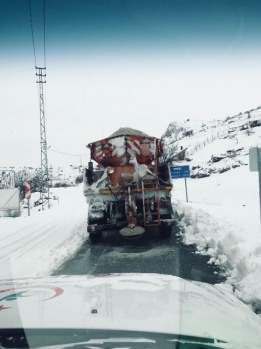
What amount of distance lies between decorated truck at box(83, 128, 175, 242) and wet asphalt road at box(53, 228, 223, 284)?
449 millimetres

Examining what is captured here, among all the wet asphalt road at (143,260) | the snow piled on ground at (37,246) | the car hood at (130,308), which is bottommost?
the wet asphalt road at (143,260)

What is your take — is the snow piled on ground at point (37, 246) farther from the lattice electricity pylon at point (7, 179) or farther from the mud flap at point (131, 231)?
the lattice electricity pylon at point (7, 179)

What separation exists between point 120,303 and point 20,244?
282 inches

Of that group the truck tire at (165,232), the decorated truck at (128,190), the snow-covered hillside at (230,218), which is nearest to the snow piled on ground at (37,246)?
the decorated truck at (128,190)

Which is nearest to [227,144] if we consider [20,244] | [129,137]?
[129,137]

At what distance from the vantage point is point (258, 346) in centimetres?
177

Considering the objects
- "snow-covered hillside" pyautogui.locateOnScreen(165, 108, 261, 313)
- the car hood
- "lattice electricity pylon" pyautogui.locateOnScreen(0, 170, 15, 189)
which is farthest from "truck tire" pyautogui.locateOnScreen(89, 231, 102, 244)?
"lattice electricity pylon" pyautogui.locateOnScreen(0, 170, 15, 189)

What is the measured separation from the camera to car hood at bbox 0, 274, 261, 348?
176 centimetres

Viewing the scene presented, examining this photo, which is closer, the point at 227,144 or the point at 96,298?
the point at 96,298

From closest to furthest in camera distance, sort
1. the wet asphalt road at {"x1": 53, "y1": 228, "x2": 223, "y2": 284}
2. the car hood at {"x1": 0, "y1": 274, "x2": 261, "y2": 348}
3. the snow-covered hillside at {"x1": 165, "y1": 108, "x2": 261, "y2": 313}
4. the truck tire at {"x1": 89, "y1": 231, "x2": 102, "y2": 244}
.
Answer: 1. the car hood at {"x1": 0, "y1": 274, "x2": 261, "y2": 348}
2. the snow-covered hillside at {"x1": 165, "y1": 108, "x2": 261, "y2": 313}
3. the wet asphalt road at {"x1": 53, "y1": 228, "x2": 223, "y2": 284}
4. the truck tire at {"x1": 89, "y1": 231, "x2": 102, "y2": 244}

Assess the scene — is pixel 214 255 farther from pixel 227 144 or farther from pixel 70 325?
pixel 227 144

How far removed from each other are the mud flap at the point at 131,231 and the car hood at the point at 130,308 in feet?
16.5

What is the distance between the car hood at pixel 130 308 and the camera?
1756 mm

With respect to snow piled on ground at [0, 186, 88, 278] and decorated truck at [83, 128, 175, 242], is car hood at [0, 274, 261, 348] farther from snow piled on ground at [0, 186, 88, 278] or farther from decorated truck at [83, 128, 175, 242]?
decorated truck at [83, 128, 175, 242]
